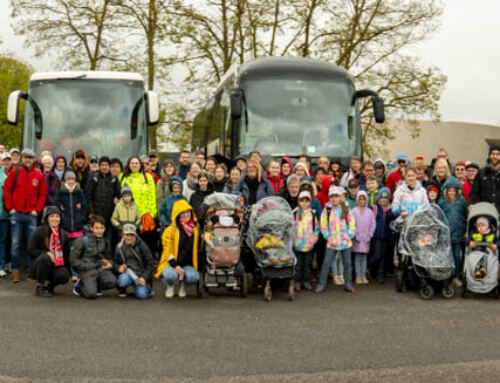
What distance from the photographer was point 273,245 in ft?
31.2

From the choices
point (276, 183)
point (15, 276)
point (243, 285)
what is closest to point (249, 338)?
point (243, 285)

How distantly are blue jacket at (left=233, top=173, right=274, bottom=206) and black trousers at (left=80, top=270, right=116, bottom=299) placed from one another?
2449 mm

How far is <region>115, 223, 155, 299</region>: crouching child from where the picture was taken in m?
9.57

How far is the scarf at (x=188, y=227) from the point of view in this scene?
977cm

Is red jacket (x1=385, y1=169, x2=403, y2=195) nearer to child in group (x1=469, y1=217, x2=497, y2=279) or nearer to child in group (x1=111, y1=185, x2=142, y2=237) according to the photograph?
child in group (x1=469, y1=217, x2=497, y2=279)

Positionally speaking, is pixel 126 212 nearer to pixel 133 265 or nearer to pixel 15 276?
pixel 133 265

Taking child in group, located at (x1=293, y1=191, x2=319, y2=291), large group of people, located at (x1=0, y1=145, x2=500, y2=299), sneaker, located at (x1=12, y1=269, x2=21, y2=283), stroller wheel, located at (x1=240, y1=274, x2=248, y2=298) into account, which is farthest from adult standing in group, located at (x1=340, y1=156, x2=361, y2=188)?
sneaker, located at (x1=12, y1=269, x2=21, y2=283)

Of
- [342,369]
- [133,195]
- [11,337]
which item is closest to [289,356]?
[342,369]

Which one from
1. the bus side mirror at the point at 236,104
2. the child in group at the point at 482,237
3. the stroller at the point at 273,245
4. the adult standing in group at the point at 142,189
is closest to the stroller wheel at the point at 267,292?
the stroller at the point at 273,245

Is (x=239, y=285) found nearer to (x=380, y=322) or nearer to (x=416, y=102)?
(x=380, y=322)

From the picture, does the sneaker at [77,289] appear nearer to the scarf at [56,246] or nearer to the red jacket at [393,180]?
the scarf at [56,246]

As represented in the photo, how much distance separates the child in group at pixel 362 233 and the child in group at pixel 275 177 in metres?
1.38

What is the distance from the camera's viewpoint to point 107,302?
30.1 feet

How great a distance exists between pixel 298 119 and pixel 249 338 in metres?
8.10
